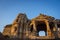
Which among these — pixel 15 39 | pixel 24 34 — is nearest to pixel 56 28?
pixel 24 34

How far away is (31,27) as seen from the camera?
73.0 feet

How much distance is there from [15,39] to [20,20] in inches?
173

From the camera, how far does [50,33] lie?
773 inches

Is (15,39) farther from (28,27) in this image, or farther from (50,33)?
(50,33)

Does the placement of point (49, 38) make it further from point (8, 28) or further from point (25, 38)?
point (8, 28)

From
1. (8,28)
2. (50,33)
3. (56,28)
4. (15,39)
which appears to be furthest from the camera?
(8,28)

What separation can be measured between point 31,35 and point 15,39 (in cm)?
237

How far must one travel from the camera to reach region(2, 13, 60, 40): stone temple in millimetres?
19359

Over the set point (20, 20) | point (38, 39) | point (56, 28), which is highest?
point (20, 20)

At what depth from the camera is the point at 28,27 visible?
69.2ft

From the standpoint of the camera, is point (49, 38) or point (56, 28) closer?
point (49, 38)

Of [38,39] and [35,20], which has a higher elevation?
[35,20]

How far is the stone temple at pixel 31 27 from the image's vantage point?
19359 millimetres

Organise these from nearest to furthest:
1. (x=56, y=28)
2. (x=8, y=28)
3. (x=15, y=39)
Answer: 1. (x=15, y=39)
2. (x=56, y=28)
3. (x=8, y=28)
